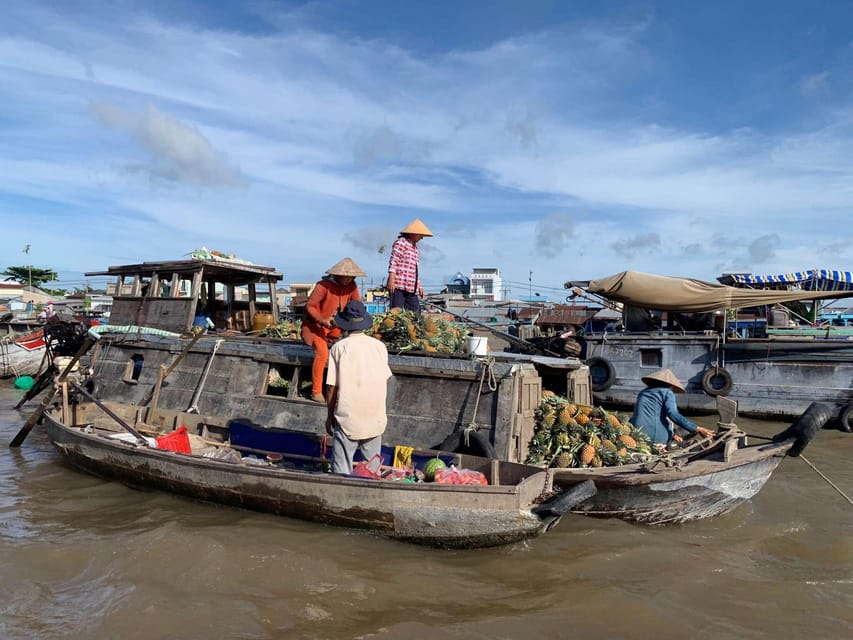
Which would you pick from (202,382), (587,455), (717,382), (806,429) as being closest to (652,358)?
(717,382)

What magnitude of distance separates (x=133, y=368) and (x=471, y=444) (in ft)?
21.3

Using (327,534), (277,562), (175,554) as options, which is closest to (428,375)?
(327,534)

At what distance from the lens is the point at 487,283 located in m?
37.9

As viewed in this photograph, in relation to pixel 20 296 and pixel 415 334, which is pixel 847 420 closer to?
pixel 415 334

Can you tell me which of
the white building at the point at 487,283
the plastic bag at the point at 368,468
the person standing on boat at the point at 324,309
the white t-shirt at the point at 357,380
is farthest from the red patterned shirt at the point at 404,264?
the white building at the point at 487,283

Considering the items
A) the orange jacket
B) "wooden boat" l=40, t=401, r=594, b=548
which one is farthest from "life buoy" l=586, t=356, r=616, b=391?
"wooden boat" l=40, t=401, r=594, b=548

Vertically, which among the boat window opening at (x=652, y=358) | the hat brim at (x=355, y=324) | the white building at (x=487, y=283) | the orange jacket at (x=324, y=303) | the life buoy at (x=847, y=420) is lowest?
the life buoy at (x=847, y=420)

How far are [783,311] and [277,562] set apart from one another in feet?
49.3

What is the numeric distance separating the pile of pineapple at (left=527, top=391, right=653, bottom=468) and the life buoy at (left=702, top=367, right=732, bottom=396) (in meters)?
8.43

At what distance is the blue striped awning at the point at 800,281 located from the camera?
1545 centimetres

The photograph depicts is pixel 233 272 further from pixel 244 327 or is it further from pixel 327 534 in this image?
pixel 327 534

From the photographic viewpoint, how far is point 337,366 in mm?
5480

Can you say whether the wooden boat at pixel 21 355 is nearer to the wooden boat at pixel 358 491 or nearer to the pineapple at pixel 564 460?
the wooden boat at pixel 358 491

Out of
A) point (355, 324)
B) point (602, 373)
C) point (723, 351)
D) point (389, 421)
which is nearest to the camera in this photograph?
point (355, 324)
